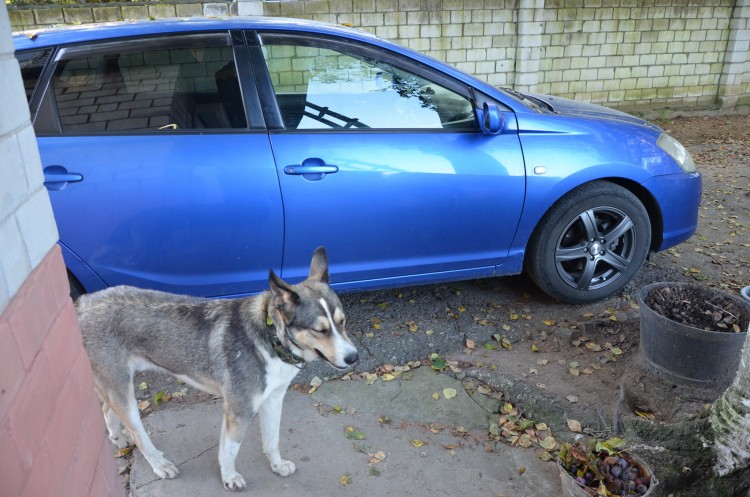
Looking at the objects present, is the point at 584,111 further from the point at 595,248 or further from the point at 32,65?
the point at 32,65

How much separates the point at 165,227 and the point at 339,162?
1102 millimetres

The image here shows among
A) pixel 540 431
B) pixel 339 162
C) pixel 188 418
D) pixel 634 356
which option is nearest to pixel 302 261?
pixel 339 162

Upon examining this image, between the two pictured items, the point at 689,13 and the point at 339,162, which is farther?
the point at 689,13

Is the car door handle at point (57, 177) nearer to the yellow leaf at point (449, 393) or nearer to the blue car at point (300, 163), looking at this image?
the blue car at point (300, 163)

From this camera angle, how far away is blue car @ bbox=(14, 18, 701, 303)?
3262 millimetres

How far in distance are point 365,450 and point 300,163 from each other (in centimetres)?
169

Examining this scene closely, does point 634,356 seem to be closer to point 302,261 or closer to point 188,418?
point 302,261

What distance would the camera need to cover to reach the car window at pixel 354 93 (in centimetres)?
358

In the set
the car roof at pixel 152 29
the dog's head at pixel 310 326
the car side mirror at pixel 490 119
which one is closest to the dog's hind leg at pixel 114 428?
the dog's head at pixel 310 326

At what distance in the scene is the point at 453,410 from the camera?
330 cm

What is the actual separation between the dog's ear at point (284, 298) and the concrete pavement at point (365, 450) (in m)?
0.94

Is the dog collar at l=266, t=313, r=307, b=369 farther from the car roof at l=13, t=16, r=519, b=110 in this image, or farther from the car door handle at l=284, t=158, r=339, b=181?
the car roof at l=13, t=16, r=519, b=110

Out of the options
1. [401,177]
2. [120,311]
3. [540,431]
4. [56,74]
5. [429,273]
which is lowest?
[540,431]

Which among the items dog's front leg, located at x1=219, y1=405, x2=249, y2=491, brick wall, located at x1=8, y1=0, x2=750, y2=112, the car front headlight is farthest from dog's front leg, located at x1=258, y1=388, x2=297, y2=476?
brick wall, located at x1=8, y1=0, x2=750, y2=112
